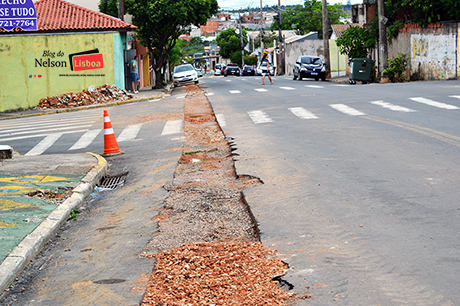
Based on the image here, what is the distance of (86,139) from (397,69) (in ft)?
69.8

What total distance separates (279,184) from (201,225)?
5.75 feet

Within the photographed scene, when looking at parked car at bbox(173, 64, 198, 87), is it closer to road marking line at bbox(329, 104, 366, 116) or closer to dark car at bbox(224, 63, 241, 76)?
road marking line at bbox(329, 104, 366, 116)

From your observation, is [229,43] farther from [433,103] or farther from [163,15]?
[433,103]

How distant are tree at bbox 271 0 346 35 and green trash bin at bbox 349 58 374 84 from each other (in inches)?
2618

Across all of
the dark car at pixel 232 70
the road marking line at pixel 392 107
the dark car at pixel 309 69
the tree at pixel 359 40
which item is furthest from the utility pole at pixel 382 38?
the dark car at pixel 232 70

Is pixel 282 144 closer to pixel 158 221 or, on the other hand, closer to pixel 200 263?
pixel 158 221

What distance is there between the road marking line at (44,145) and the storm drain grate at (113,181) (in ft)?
12.3

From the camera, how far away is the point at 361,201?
20.8 ft

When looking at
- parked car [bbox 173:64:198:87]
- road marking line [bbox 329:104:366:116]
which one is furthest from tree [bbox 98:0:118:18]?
road marking line [bbox 329:104:366:116]

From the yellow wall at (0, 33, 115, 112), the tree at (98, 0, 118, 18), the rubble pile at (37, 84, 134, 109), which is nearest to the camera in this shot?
the rubble pile at (37, 84, 134, 109)

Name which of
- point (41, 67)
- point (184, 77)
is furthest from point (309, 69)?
point (41, 67)

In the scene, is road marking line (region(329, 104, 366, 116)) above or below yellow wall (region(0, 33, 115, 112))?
below

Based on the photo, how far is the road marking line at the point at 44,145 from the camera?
517 inches

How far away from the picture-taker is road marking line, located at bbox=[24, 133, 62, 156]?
13120mm
